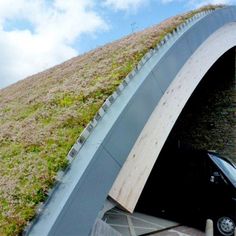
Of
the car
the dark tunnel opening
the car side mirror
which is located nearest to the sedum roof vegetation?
the car

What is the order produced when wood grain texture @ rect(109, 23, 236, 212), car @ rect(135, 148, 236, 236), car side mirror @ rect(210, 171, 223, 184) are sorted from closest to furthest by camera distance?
1. wood grain texture @ rect(109, 23, 236, 212)
2. car @ rect(135, 148, 236, 236)
3. car side mirror @ rect(210, 171, 223, 184)

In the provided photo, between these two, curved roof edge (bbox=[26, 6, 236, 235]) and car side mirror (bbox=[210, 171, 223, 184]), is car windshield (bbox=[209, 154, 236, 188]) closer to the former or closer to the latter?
car side mirror (bbox=[210, 171, 223, 184])

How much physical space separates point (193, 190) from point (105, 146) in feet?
14.5

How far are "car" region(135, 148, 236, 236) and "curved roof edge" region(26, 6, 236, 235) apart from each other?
2.56 m

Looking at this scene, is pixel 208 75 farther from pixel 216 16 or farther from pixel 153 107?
pixel 153 107

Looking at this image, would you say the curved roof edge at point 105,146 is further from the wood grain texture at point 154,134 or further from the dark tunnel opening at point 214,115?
the dark tunnel opening at point 214,115

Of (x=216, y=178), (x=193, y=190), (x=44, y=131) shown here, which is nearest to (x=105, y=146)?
(x=44, y=131)

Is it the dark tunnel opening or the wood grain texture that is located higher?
the dark tunnel opening

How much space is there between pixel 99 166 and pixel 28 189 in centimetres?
86

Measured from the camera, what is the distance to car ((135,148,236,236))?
7703 millimetres

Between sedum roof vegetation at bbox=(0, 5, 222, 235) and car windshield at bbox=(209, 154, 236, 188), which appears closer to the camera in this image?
sedum roof vegetation at bbox=(0, 5, 222, 235)

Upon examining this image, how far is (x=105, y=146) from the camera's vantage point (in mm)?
4582

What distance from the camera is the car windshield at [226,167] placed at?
8.00m

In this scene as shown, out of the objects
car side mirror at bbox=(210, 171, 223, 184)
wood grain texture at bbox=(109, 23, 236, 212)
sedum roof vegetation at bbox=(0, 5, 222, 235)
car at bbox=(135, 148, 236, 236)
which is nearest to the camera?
sedum roof vegetation at bbox=(0, 5, 222, 235)
